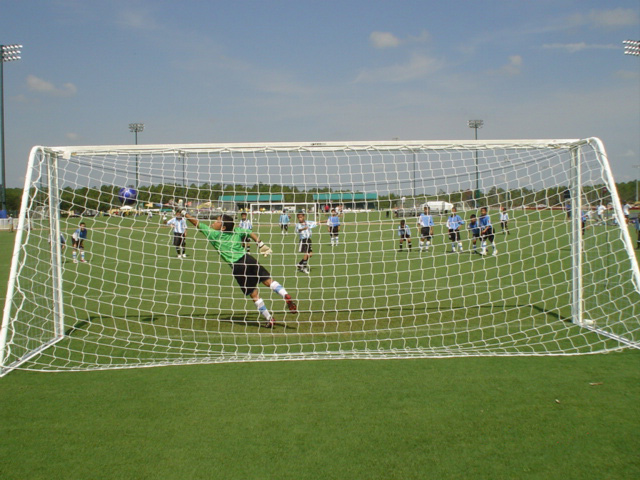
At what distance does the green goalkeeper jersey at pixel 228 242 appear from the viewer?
760cm

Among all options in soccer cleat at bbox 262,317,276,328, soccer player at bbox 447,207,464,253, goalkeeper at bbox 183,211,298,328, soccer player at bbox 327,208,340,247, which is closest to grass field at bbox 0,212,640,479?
soccer cleat at bbox 262,317,276,328

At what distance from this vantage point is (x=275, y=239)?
23.7m

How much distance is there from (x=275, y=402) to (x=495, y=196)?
5180mm

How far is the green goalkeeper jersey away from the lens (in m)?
7.60

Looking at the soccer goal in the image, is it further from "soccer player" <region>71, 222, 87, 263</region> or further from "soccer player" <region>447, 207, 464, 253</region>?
"soccer player" <region>71, 222, 87, 263</region>

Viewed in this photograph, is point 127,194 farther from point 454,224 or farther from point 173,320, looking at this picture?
point 454,224

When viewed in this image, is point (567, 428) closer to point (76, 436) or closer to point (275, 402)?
point (275, 402)

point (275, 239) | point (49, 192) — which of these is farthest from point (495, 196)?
point (275, 239)

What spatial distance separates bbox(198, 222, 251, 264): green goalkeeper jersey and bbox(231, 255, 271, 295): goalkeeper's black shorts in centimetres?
11

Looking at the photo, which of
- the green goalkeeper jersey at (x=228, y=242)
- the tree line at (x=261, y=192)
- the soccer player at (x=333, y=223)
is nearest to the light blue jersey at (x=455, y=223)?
the tree line at (x=261, y=192)

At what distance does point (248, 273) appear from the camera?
7855 millimetres

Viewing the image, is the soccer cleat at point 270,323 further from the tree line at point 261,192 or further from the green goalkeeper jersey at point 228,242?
the tree line at point 261,192

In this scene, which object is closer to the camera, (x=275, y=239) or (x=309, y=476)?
(x=309, y=476)

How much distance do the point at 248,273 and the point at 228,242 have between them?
612 millimetres
